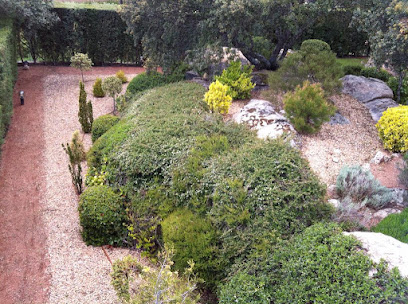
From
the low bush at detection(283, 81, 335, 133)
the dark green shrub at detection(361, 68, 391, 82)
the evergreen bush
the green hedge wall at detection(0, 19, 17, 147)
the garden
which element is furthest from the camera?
the dark green shrub at detection(361, 68, 391, 82)

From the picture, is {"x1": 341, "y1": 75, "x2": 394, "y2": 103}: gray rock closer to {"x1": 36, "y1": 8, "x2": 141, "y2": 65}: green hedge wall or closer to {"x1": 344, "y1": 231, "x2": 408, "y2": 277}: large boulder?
{"x1": 344, "y1": 231, "x2": 408, "y2": 277}: large boulder

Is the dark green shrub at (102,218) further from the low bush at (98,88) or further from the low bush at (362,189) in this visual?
the low bush at (98,88)

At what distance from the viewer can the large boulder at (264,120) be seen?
357 inches

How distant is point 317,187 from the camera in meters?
6.09

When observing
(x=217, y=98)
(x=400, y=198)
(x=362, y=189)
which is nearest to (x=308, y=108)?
(x=217, y=98)

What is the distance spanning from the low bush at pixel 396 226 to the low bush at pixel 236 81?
612cm

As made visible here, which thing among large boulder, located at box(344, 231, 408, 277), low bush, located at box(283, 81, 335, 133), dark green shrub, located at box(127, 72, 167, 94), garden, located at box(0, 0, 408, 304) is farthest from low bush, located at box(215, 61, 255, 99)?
large boulder, located at box(344, 231, 408, 277)

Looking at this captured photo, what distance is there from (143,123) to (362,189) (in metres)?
5.66

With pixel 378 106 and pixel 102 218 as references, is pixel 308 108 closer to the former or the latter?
pixel 378 106

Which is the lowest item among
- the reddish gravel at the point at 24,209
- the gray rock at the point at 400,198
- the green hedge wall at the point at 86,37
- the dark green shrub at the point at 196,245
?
the reddish gravel at the point at 24,209

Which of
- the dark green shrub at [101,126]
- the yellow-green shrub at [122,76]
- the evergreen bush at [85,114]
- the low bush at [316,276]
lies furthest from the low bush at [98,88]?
the low bush at [316,276]

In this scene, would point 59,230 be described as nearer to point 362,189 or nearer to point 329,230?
point 329,230

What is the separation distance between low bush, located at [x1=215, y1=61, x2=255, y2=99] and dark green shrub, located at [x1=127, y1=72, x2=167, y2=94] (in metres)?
3.06

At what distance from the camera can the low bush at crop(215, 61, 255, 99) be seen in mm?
11164
